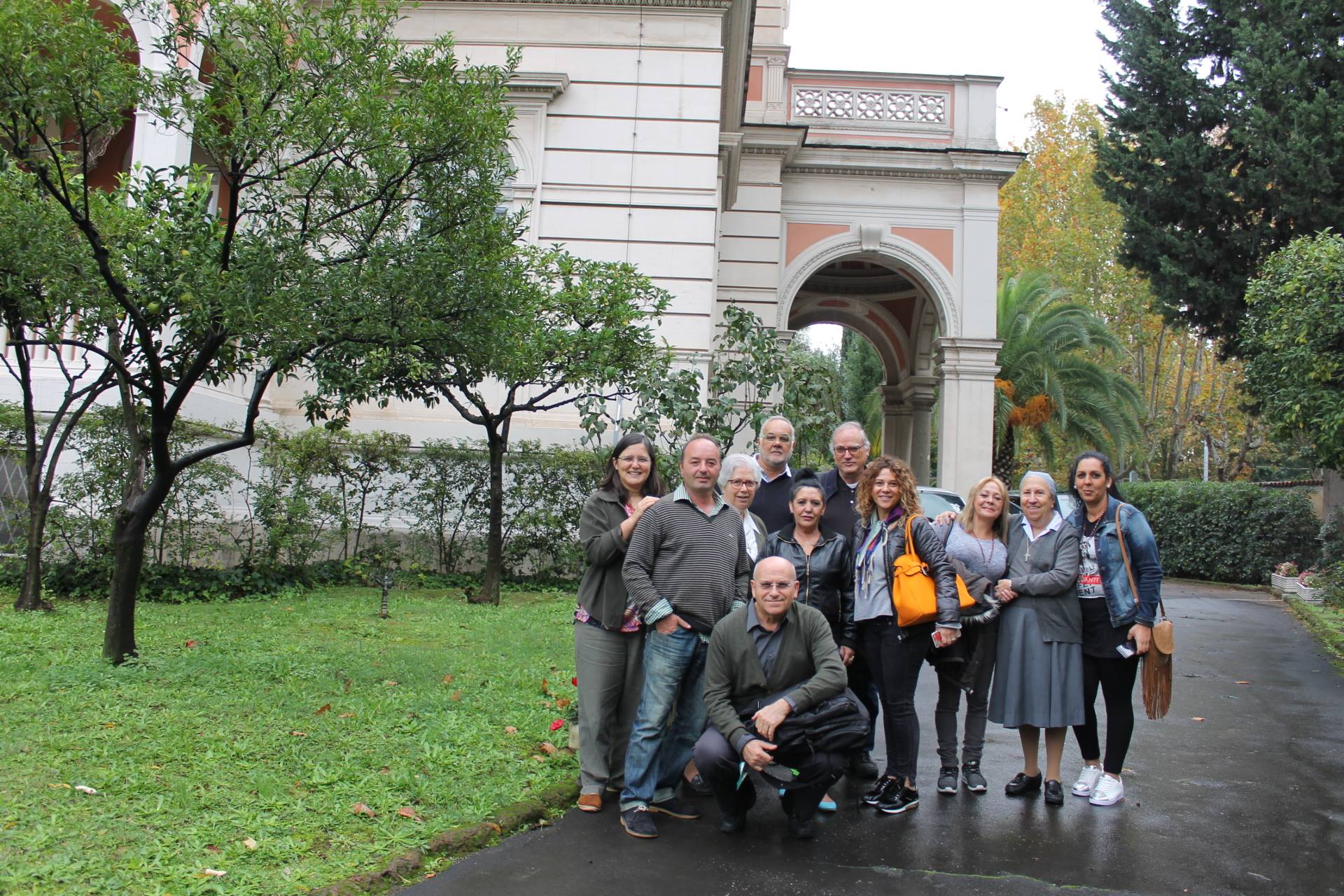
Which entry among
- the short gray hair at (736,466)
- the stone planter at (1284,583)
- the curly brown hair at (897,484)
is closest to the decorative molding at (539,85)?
the short gray hair at (736,466)

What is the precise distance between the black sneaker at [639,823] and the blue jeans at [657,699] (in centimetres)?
4

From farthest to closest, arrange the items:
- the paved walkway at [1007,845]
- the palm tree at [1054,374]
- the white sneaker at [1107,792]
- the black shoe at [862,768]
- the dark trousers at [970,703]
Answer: the palm tree at [1054,374]
the black shoe at [862,768]
the dark trousers at [970,703]
the white sneaker at [1107,792]
the paved walkway at [1007,845]

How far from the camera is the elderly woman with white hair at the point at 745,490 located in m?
6.03

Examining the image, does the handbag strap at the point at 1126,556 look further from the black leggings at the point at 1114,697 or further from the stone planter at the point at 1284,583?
the stone planter at the point at 1284,583

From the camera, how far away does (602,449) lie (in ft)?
45.1

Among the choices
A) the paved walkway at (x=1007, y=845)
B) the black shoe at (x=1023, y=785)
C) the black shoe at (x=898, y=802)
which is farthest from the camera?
the black shoe at (x=1023, y=785)

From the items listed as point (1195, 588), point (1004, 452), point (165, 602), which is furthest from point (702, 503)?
point (1004, 452)

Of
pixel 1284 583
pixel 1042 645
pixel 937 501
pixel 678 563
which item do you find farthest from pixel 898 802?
pixel 1284 583

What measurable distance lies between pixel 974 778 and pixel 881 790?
2.27 ft

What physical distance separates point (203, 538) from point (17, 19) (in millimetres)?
7249

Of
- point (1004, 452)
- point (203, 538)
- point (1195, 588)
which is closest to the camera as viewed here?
point (203, 538)

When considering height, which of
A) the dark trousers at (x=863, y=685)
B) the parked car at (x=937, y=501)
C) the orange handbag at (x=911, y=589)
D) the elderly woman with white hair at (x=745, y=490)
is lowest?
the dark trousers at (x=863, y=685)

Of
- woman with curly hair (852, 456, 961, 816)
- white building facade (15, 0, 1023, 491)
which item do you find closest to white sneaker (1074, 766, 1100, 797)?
woman with curly hair (852, 456, 961, 816)

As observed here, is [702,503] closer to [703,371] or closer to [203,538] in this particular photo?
[203,538]
